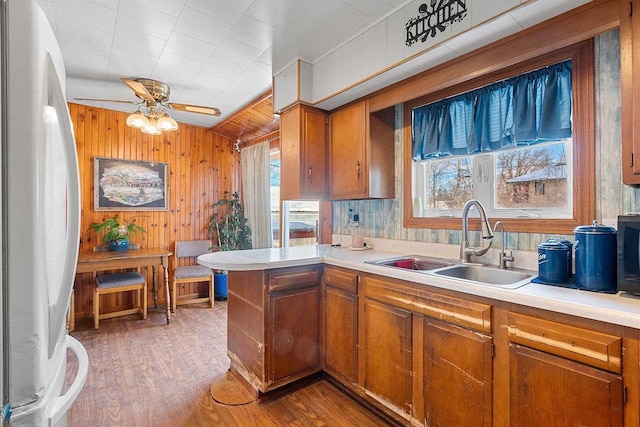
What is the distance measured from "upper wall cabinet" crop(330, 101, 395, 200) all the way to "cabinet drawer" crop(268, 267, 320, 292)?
29.3 inches

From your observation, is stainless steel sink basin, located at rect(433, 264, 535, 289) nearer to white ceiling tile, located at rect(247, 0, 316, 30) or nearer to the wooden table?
white ceiling tile, located at rect(247, 0, 316, 30)

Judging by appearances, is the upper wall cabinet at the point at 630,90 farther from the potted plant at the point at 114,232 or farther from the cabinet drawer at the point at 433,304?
the potted plant at the point at 114,232

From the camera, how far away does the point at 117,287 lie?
3.53m

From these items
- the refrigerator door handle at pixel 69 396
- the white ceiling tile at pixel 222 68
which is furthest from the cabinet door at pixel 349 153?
the refrigerator door handle at pixel 69 396

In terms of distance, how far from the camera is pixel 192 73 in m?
2.96

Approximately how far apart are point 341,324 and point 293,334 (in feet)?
1.11

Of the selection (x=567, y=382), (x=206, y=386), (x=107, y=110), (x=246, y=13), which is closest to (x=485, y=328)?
(x=567, y=382)

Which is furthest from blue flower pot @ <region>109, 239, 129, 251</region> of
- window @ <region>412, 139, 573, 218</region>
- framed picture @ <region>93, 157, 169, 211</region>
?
window @ <region>412, 139, 573, 218</region>

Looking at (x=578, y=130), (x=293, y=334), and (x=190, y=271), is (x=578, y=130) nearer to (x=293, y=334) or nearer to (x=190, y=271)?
(x=293, y=334)

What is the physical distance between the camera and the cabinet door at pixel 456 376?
143 cm

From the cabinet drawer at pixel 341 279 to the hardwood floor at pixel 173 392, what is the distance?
2.43ft

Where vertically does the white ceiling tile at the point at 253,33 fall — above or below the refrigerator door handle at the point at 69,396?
above

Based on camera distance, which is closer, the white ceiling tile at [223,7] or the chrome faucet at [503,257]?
the chrome faucet at [503,257]

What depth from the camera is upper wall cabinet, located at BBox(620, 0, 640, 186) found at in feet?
4.23
